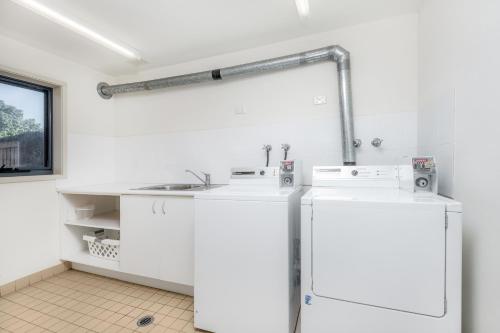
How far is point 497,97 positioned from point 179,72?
2.87m

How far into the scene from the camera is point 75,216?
266cm

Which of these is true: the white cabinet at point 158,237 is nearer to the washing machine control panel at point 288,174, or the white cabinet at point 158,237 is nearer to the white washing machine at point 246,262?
the white washing machine at point 246,262

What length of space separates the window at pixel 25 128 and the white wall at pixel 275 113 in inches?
30.6

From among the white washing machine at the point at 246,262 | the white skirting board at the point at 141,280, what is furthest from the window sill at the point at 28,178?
the white washing machine at the point at 246,262

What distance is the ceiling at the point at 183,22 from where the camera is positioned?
1.86 m

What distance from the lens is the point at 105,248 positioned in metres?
2.46

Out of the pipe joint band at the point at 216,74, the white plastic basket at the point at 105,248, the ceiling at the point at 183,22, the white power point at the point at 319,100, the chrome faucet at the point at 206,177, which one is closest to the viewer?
the ceiling at the point at 183,22

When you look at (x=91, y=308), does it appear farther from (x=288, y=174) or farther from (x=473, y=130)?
(x=473, y=130)

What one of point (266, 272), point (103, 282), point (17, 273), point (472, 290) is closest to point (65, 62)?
point (17, 273)

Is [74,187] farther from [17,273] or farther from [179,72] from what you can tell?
[179,72]

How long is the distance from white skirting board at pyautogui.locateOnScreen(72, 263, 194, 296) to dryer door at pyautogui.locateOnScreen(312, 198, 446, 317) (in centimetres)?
139

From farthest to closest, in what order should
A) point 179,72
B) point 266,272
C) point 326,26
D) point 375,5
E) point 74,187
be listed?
point 179,72
point 74,187
point 326,26
point 375,5
point 266,272

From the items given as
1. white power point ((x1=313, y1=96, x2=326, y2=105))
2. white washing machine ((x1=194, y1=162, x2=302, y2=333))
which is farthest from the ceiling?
white washing machine ((x1=194, y1=162, x2=302, y2=333))

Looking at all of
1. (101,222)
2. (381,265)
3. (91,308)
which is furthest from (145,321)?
(381,265)
